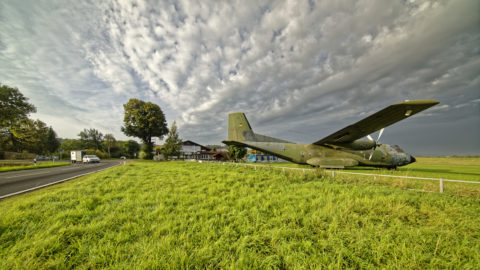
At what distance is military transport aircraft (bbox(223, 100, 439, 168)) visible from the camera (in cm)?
1077

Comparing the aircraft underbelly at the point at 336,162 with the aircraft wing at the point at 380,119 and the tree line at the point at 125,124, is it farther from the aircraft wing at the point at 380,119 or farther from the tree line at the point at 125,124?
the tree line at the point at 125,124

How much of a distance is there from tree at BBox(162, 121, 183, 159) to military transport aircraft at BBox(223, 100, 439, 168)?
18.1 meters

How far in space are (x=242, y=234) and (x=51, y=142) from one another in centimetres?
8860

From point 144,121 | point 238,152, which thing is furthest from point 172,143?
point 238,152

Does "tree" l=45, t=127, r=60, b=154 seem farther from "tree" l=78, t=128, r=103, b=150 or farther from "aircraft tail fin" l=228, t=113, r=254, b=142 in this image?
"aircraft tail fin" l=228, t=113, r=254, b=142

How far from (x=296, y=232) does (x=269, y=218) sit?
72cm

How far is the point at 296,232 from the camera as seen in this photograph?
273cm

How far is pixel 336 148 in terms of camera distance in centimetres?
1252

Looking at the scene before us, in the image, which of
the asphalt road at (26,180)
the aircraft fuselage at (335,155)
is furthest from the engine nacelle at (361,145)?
the asphalt road at (26,180)

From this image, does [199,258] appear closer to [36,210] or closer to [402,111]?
[36,210]

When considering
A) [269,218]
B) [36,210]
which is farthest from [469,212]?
[36,210]

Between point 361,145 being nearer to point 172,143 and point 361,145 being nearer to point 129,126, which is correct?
point 172,143

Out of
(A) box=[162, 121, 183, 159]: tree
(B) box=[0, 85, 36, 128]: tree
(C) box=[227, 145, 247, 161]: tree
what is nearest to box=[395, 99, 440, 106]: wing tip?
(C) box=[227, 145, 247, 161]: tree

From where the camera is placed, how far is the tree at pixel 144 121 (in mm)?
27984
